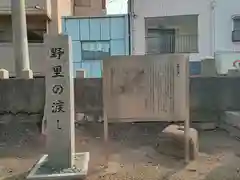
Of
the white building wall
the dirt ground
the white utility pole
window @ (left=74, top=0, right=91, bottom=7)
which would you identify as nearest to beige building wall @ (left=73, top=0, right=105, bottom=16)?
window @ (left=74, top=0, right=91, bottom=7)

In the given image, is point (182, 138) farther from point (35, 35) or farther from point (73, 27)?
point (73, 27)

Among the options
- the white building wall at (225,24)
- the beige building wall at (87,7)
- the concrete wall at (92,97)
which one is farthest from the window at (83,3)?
the concrete wall at (92,97)

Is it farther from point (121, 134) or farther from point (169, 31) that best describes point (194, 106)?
point (169, 31)

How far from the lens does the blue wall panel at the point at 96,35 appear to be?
19234 millimetres

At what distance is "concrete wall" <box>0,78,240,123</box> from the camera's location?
28.4 ft

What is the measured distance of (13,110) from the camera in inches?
343

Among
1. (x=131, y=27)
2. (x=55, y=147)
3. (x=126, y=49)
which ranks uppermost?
(x=131, y=27)

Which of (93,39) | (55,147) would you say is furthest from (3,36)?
(55,147)

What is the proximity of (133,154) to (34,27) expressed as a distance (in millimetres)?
12869

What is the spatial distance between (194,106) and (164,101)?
3129 mm

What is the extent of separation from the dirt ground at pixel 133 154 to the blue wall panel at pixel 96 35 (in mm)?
10815

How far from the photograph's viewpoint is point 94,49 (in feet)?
65.3

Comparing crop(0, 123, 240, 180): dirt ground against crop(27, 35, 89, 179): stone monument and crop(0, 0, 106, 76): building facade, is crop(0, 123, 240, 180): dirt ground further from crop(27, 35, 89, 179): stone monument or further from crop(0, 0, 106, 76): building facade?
crop(0, 0, 106, 76): building facade

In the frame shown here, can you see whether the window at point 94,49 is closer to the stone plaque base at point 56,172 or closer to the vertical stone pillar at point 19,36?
the vertical stone pillar at point 19,36
